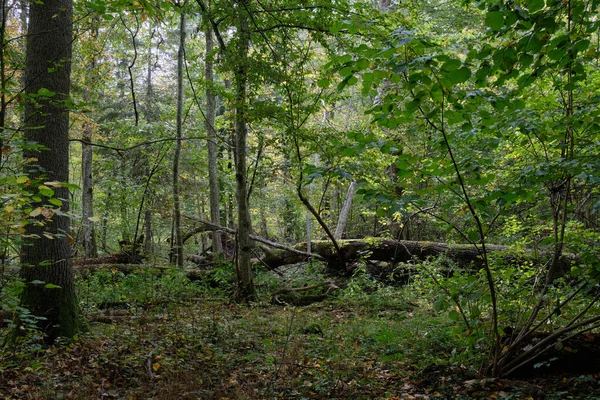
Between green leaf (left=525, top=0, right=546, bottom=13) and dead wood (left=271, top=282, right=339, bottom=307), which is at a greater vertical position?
green leaf (left=525, top=0, right=546, bottom=13)

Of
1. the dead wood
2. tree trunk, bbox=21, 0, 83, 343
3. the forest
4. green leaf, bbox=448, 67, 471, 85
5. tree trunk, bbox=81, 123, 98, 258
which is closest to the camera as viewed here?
green leaf, bbox=448, 67, 471, 85

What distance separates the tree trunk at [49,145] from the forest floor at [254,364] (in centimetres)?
54

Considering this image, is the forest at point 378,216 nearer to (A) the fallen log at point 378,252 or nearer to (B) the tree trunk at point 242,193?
(B) the tree trunk at point 242,193

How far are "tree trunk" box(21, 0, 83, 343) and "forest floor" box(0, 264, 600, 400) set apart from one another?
1.76 ft

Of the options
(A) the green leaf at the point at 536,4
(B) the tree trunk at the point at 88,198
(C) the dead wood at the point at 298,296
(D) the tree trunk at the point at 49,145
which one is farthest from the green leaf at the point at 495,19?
(B) the tree trunk at the point at 88,198

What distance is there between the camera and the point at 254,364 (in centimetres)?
502

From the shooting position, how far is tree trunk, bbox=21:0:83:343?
531 cm

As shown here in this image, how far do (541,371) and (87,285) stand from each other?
9.33m

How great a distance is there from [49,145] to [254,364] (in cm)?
405

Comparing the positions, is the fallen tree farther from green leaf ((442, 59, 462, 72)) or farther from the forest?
green leaf ((442, 59, 462, 72))

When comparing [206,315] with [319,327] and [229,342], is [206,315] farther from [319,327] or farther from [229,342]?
[319,327]

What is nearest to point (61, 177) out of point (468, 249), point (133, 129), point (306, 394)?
point (306, 394)

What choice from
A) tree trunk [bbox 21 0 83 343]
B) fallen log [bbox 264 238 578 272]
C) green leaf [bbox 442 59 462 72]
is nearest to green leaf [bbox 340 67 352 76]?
green leaf [bbox 442 59 462 72]

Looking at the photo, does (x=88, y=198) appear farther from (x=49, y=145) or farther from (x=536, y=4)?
(x=536, y=4)
